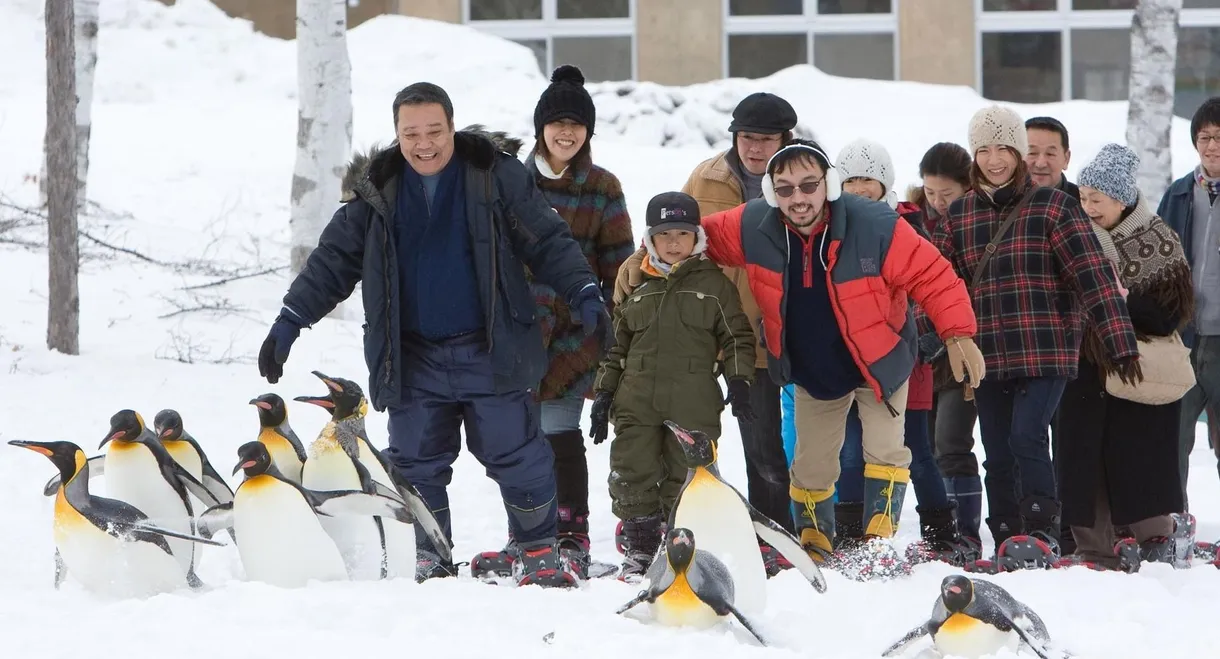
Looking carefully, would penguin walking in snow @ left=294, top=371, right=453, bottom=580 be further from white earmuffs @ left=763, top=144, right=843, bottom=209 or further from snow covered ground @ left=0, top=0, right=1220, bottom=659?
white earmuffs @ left=763, top=144, right=843, bottom=209

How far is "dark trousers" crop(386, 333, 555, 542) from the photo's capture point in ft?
17.3

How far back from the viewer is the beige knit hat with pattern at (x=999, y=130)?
5.91m

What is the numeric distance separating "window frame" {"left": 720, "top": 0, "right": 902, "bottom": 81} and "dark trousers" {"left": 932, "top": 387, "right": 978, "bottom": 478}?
1376 centimetres

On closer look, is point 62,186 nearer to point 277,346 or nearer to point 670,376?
point 277,346

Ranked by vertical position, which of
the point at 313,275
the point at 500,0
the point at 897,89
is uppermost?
the point at 500,0

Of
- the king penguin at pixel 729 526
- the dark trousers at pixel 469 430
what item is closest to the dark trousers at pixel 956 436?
the king penguin at pixel 729 526

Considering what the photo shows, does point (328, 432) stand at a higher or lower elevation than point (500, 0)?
lower

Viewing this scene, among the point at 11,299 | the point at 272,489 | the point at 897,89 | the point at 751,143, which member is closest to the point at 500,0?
the point at 897,89

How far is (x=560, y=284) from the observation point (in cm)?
527

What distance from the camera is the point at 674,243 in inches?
224

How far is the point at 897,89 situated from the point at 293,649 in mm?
15490

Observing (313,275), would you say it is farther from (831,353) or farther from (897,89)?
(897,89)

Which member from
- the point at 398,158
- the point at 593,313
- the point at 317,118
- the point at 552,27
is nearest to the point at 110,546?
the point at 398,158

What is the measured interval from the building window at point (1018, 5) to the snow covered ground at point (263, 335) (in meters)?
1.78
